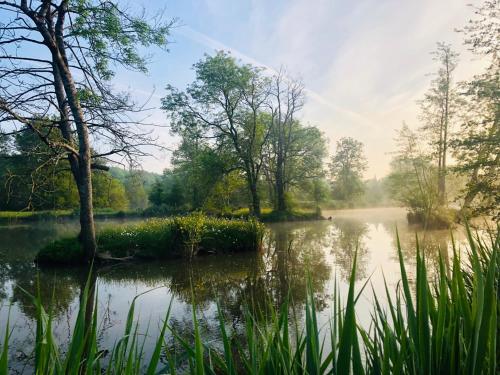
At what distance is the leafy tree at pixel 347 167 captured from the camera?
2731 inches

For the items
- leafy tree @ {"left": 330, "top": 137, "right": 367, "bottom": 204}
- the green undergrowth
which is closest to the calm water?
the green undergrowth

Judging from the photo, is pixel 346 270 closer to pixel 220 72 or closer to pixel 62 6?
pixel 62 6

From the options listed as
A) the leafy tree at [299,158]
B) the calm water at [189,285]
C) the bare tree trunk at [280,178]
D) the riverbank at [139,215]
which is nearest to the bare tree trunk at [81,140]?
the calm water at [189,285]

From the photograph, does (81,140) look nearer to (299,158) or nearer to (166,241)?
(166,241)

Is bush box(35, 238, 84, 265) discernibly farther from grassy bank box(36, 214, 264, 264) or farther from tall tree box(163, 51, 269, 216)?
tall tree box(163, 51, 269, 216)

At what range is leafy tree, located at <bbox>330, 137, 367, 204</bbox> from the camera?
6938cm

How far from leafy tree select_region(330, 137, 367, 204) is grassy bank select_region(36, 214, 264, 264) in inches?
2246

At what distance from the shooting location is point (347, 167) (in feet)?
236

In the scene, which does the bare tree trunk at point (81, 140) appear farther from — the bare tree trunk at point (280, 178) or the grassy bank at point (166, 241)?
the bare tree trunk at point (280, 178)

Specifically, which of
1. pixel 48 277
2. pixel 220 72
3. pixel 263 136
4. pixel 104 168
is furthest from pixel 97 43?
pixel 263 136

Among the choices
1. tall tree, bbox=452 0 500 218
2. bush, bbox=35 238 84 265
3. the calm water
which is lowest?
the calm water

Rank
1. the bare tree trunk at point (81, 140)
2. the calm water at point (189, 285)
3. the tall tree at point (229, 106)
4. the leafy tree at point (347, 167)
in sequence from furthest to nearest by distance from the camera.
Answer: the leafy tree at point (347, 167) < the tall tree at point (229, 106) < the bare tree trunk at point (81, 140) < the calm water at point (189, 285)

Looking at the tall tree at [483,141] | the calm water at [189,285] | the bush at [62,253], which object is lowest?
the calm water at [189,285]

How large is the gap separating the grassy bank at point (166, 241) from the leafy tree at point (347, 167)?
187 ft
